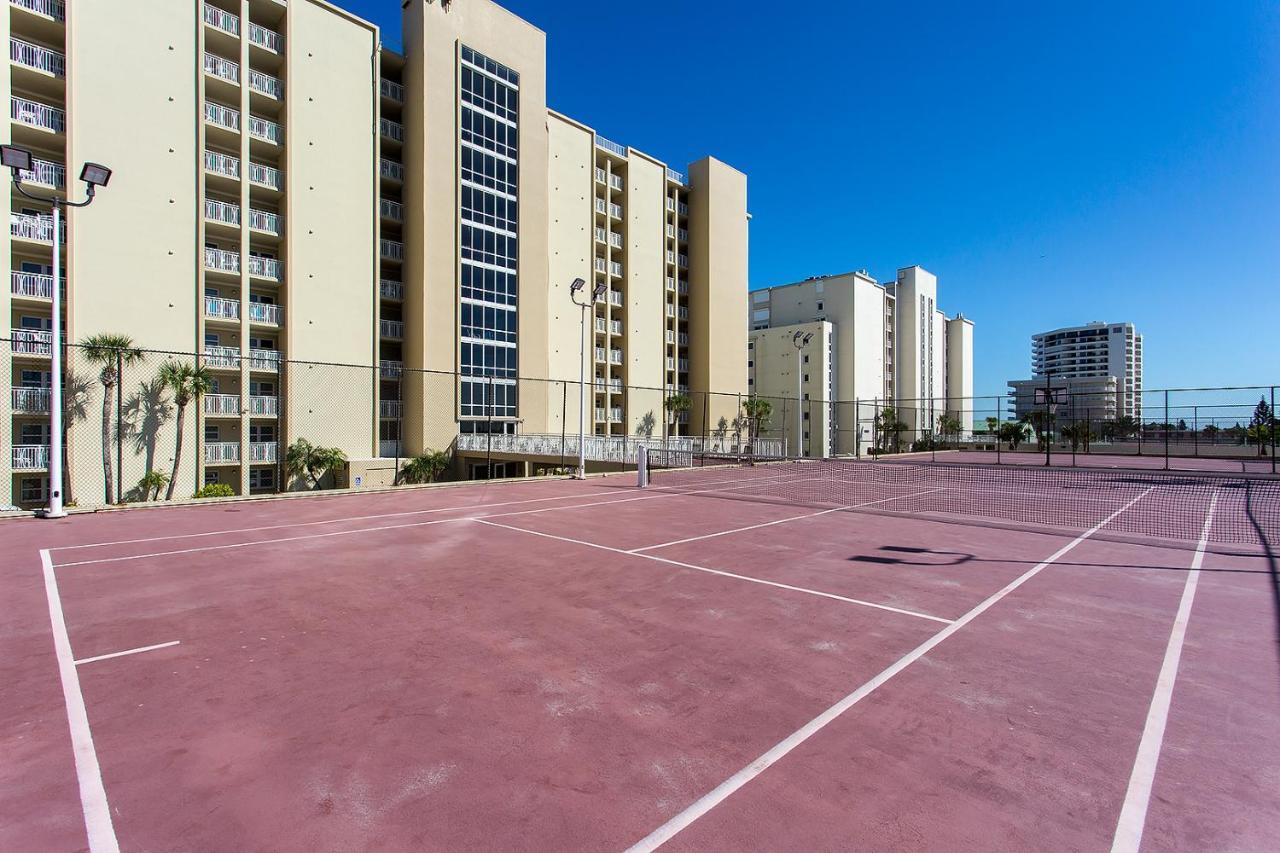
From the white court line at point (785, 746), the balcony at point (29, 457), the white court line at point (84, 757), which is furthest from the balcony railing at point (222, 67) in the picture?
the white court line at point (785, 746)

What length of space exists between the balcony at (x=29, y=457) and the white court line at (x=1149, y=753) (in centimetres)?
3581

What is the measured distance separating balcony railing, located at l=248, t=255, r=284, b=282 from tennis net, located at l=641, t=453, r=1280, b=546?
2479 cm

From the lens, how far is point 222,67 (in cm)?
3102

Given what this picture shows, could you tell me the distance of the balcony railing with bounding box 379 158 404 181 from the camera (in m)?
37.4

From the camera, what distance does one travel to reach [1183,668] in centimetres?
483

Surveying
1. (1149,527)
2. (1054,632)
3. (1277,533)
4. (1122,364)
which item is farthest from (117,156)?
(1122,364)

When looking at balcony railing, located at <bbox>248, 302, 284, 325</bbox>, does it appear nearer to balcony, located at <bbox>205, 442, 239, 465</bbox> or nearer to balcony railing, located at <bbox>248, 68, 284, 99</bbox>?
balcony, located at <bbox>205, 442, 239, 465</bbox>

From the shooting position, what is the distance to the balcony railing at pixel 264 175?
32094mm

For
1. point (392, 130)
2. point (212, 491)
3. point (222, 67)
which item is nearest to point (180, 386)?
point (212, 491)

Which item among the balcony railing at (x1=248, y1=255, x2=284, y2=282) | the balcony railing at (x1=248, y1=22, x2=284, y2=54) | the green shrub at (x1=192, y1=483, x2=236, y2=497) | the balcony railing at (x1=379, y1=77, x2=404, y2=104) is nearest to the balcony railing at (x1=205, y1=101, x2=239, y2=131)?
the balcony railing at (x1=248, y1=22, x2=284, y2=54)

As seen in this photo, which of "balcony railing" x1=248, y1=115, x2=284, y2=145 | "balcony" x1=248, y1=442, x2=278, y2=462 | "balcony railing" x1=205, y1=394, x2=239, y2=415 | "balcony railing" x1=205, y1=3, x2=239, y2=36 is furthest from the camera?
"balcony railing" x1=248, y1=115, x2=284, y2=145

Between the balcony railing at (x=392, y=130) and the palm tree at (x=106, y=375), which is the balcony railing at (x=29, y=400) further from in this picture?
the balcony railing at (x=392, y=130)

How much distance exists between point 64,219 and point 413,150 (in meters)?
17.9

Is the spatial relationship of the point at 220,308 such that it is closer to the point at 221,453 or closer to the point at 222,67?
the point at 221,453
